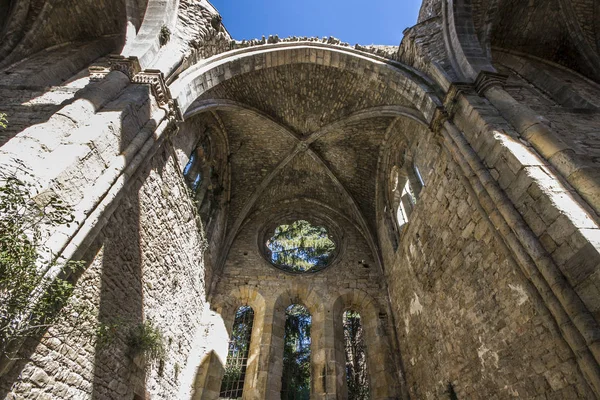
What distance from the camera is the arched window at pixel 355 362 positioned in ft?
25.7

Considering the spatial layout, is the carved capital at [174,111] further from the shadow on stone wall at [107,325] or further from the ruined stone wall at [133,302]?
the ruined stone wall at [133,302]

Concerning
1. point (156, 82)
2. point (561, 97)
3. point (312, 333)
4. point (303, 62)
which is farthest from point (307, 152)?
point (561, 97)

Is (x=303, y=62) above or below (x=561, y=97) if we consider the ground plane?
above

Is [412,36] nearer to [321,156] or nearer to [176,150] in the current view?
[321,156]

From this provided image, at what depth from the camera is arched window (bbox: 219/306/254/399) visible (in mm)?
6754

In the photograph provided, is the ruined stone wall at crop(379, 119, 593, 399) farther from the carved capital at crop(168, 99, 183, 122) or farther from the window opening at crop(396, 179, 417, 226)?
the carved capital at crop(168, 99, 183, 122)

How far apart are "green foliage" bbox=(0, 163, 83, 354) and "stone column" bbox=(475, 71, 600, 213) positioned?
449 cm

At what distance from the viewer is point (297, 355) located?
954 cm

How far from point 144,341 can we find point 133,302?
53 cm

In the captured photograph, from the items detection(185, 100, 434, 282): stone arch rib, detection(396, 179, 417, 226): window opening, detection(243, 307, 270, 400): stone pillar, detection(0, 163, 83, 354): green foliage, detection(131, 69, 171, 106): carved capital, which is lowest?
detection(0, 163, 83, 354): green foliage

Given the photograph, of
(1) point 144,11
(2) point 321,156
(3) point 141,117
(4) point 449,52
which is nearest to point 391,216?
(2) point 321,156

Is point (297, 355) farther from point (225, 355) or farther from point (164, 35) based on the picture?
point (164, 35)

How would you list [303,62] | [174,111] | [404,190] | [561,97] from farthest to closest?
1. [404,190]
2. [303,62]
3. [561,97]
4. [174,111]

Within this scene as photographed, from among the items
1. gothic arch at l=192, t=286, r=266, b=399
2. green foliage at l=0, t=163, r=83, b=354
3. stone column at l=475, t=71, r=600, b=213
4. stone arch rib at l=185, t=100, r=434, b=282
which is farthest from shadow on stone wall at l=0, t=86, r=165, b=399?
stone column at l=475, t=71, r=600, b=213
